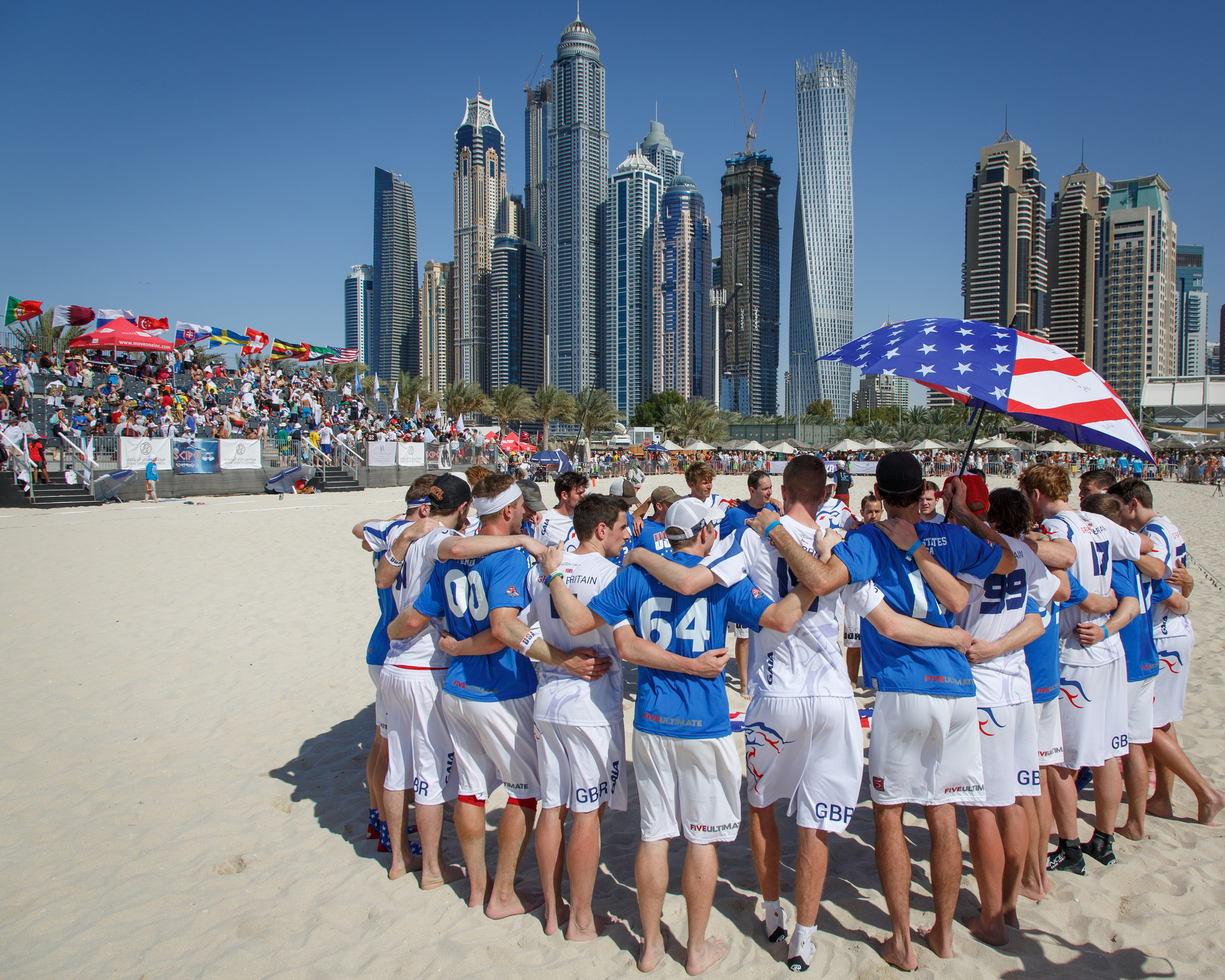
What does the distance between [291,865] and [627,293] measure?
508 ft

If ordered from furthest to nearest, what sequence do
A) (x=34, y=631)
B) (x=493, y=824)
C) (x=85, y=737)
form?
(x=34, y=631), (x=85, y=737), (x=493, y=824)

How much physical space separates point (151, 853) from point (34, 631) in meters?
5.47

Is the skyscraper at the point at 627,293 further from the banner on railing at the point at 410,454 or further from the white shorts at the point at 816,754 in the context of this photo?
the white shorts at the point at 816,754

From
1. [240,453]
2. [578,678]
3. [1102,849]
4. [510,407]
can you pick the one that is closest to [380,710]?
[578,678]

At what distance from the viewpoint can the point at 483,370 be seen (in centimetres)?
15200

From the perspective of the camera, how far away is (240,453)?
24234mm

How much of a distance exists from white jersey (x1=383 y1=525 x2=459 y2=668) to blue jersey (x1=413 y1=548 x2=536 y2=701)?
176 mm

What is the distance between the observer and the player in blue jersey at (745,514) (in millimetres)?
4941

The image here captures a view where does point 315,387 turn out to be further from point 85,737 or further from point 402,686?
point 402,686

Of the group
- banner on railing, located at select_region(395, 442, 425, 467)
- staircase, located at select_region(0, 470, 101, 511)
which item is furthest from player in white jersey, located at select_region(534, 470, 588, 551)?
banner on railing, located at select_region(395, 442, 425, 467)

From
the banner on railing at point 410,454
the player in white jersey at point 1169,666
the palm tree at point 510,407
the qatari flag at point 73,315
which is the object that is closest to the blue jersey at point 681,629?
the player in white jersey at point 1169,666

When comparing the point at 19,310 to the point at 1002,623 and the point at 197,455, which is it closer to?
the point at 197,455

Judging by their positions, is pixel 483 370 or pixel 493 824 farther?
pixel 483 370

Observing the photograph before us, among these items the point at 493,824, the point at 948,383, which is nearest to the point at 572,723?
the point at 493,824
